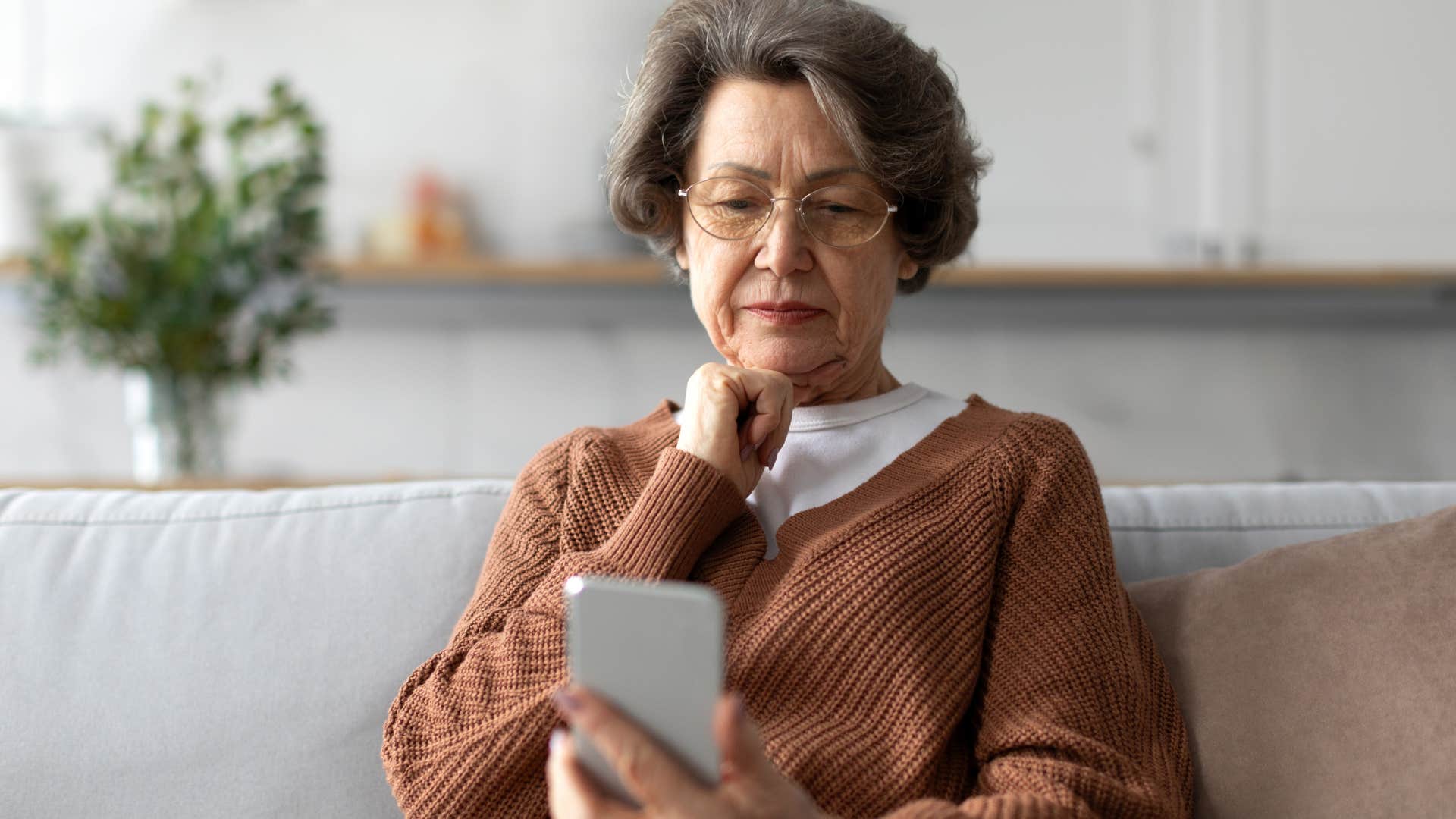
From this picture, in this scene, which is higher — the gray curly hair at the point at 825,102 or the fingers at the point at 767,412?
the gray curly hair at the point at 825,102

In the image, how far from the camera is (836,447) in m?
1.15

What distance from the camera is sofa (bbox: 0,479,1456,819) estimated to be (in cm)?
101

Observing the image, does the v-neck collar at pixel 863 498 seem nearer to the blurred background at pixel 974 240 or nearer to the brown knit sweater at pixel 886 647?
the brown knit sweater at pixel 886 647

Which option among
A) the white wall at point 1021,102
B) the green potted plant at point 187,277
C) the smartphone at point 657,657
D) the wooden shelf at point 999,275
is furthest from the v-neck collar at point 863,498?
the white wall at point 1021,102

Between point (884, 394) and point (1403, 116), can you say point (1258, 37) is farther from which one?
point (884, 394)

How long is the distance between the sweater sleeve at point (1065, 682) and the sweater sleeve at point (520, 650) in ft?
0.80

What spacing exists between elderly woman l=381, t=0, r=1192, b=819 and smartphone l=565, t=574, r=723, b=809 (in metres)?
0.24

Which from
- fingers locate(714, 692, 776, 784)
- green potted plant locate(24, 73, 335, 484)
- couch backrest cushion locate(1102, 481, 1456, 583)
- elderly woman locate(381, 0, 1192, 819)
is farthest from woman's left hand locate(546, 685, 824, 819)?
green potted plant locate(24, 73, 335, 484)

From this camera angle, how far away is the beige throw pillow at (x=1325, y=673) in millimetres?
966

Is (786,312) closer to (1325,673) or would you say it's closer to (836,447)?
(836,447)

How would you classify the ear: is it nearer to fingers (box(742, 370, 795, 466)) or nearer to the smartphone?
fingers (box(742, 370, 795, 466))

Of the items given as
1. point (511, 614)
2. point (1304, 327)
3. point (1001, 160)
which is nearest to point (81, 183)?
point (1001, 160)

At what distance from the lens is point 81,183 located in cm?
326

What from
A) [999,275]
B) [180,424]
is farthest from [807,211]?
[999,275]
